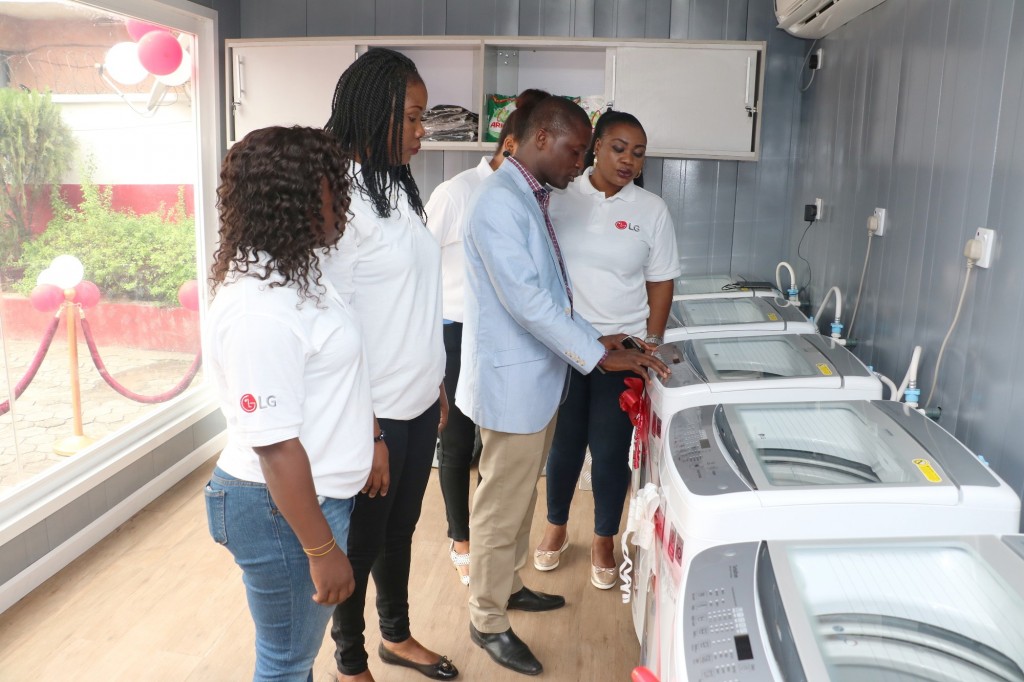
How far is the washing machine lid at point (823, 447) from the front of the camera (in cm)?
144

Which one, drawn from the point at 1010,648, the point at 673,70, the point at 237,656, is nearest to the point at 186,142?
the point at 673,70

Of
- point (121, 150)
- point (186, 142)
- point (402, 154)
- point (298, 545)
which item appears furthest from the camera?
point (186, 142)

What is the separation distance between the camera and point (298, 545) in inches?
53.2

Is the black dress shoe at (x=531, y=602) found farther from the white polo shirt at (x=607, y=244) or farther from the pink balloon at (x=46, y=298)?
the pink balloon at (x=46, y=298)

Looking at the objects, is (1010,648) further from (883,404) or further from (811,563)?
(883,404)

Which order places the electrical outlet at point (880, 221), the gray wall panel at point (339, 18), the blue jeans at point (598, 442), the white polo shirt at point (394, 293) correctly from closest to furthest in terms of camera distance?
the white polo shirt at point (394, 293) < the electrical outlet at point (880, 221) < the blue jeans at point (598, 442) < the gray wall panel at point (339, 18)

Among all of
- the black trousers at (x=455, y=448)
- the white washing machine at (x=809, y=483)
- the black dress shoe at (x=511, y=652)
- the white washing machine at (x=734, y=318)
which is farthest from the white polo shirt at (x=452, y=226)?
the white washing machine at (x=809, y=483)

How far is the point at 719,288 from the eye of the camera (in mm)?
3418

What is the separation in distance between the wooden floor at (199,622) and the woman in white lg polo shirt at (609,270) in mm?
232

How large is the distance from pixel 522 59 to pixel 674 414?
2.36 metres

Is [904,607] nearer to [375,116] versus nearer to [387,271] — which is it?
[387,271]

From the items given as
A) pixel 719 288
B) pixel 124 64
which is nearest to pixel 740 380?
pixel 719 288

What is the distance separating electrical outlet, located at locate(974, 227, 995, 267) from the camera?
1.70m

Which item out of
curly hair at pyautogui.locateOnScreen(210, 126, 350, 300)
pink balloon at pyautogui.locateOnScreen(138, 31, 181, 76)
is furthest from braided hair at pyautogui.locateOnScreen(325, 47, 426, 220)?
pink balloon at pyautogui.locateOnScreen(138, 31, 181, 76)
